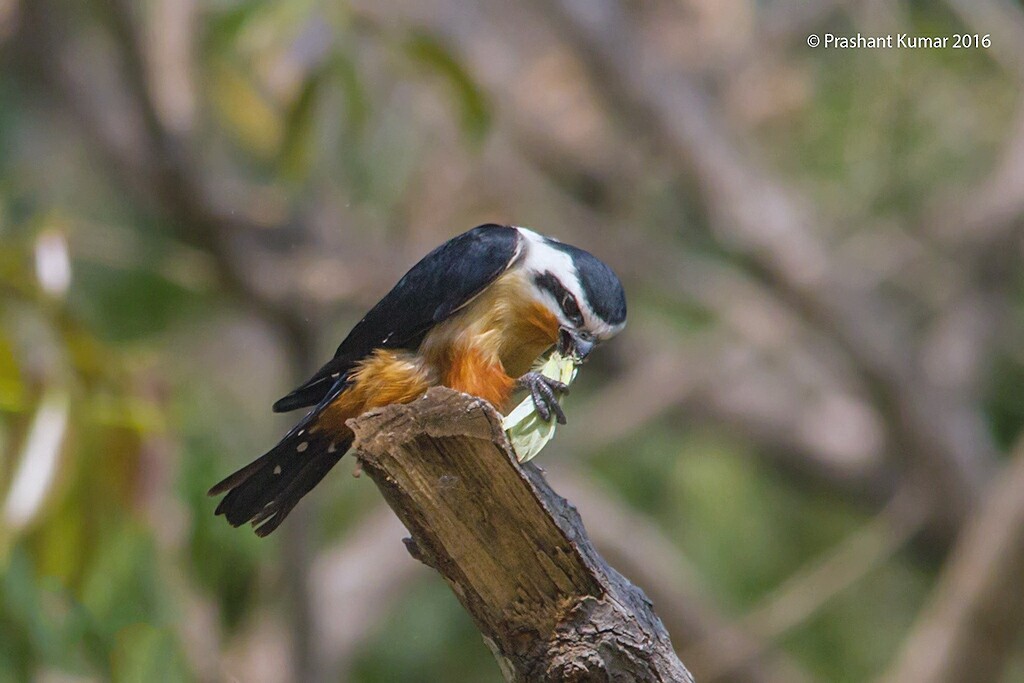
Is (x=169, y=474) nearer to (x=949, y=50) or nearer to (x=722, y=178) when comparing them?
(x=722, y=178)

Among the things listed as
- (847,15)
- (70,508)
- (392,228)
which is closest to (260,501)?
(70,508)

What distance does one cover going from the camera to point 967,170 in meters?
5.95

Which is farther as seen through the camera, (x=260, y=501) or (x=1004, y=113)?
(x=1004, y=113)

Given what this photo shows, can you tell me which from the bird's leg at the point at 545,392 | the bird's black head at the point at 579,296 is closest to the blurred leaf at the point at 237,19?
the bird's black head at the point at 579,296

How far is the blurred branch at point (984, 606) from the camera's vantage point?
11.3 ft

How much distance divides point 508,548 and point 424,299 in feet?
2.03

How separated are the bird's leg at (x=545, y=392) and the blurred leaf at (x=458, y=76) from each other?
144cm

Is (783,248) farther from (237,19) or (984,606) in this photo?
(237,19)

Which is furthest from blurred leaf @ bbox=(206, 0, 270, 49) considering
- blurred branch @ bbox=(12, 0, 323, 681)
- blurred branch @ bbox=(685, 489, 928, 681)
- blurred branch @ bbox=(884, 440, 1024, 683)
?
blurred branch @ bbox=(685, 489, 928, 681)

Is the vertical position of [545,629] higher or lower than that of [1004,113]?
lower

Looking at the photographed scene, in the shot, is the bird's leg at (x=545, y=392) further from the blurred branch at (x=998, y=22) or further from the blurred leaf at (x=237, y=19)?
the blurred branch at (x=998, y=22)

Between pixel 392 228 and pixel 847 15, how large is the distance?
2.48 meters

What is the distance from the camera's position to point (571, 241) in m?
5.36

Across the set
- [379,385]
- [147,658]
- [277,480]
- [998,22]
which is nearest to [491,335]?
[379,385]
